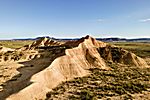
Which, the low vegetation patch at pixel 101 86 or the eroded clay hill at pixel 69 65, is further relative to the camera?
the low vegetation patch at pixel 101 86

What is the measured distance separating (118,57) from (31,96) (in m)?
35.1

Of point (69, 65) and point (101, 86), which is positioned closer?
point (101, 86)

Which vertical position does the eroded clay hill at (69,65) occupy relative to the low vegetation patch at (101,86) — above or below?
above

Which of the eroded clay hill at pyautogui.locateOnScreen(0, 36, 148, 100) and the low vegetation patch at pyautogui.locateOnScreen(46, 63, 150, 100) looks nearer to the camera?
the eroded clay hill at pyautogui.locateOnScreen(0, 36, 148, 100)

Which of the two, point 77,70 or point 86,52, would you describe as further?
point 86,52

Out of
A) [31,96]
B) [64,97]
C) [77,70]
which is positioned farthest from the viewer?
[77,70]

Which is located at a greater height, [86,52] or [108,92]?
[86,52]

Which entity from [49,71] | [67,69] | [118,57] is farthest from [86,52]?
[49,71]

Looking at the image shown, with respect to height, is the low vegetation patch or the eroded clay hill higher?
the eroded clay hill

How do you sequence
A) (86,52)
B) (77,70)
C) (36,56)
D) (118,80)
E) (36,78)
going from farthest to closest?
(36,56) → (86,52) → (77,70) → (118,80) → (36,78)

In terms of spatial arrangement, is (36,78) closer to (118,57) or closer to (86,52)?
(86,52)

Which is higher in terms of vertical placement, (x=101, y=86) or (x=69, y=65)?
(x=69, y=65)

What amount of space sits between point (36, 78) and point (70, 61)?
1337cm

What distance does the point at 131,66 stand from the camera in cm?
5534
